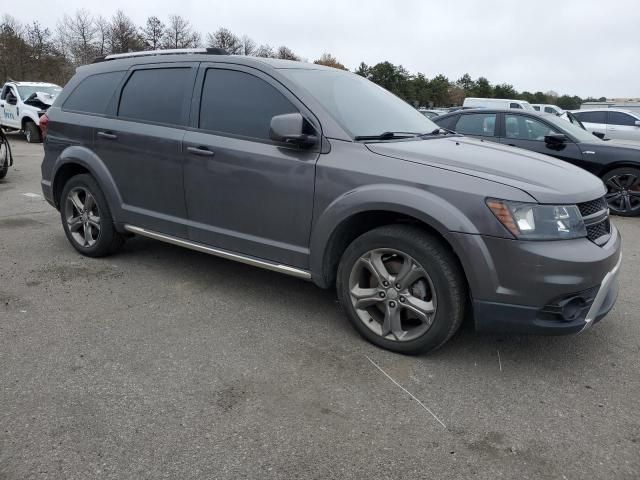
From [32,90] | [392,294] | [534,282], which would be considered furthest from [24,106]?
[534,282]

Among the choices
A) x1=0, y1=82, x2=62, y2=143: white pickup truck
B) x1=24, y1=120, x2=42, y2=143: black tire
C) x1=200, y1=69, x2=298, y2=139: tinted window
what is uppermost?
x1=200, y1=69, x2=298, y2=139: tinted window

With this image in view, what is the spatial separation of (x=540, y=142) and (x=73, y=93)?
6.49m

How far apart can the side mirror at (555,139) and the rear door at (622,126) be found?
8.48 m

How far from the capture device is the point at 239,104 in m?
3.86

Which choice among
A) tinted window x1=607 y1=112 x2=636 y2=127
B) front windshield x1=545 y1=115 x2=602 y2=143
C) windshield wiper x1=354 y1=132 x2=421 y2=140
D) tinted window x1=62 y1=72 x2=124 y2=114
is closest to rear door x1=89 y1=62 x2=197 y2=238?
tinted window x1=62 y1=72 x2=124 y2=114

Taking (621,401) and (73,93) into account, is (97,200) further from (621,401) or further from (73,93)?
(621,401)

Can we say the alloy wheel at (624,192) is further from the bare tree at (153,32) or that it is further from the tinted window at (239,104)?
the bare tree at (153,32)

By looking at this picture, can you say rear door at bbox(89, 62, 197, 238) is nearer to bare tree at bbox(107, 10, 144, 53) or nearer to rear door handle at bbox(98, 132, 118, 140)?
rear door handle at bbox(98, 132, 118, 140)

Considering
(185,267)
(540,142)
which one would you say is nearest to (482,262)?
(185,267)

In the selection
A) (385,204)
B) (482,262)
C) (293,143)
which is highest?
(293,143)

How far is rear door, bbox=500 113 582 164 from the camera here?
319 inches

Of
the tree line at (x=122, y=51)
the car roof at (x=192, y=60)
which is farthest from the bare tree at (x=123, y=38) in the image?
the car roof at (x=192, y=60)

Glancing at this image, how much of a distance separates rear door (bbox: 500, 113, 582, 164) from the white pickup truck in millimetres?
13145

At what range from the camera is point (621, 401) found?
286cm
